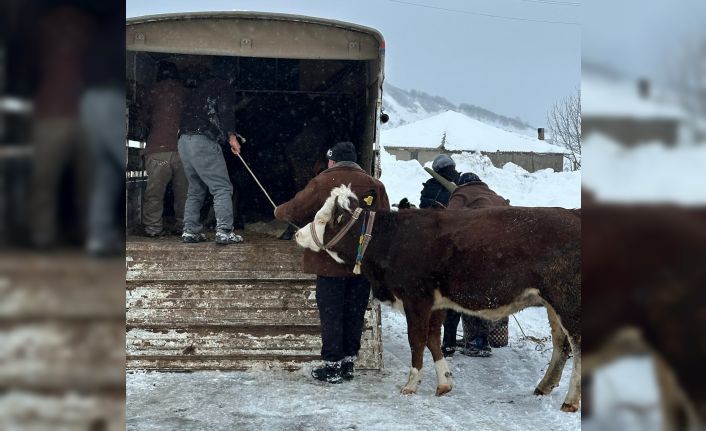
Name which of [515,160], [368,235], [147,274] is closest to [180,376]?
[147,274]

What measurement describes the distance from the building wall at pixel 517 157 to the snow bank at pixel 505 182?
4.71 m

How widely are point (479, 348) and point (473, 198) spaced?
1.44 metres

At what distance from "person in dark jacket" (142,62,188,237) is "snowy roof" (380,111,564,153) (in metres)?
22.7

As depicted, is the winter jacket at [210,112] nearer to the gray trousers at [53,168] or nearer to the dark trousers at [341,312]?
the dark trousers at [341,312]

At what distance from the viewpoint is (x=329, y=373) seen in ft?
16.2

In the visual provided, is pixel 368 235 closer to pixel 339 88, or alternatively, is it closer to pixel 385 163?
pixel 339 88

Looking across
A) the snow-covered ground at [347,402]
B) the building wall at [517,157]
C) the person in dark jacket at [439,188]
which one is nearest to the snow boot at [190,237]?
the snow-covered ground at [347,402]

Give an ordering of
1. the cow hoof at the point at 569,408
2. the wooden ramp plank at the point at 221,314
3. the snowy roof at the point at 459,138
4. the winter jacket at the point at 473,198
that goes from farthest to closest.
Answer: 1. the snowy roof at the point at 459,138
2. the winter jacket at the point at 473,198
3. the wooden ramp plank at the point at 221,314
4. the cow hoof at the point at 569,408

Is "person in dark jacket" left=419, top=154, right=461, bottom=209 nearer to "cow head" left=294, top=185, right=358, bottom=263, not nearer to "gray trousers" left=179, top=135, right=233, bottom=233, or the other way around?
"cow head" left=294, top=185, right=358, bottom=263

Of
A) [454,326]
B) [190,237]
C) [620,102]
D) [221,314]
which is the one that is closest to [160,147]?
[190,237]

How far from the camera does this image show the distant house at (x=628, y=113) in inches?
28.8

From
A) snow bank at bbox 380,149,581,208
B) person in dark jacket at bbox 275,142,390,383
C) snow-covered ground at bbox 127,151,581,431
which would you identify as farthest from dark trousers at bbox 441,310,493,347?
snow bank at bbox 380,149,581,208

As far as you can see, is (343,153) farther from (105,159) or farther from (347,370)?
(105,159)

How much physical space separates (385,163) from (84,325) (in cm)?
2201
